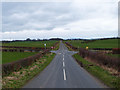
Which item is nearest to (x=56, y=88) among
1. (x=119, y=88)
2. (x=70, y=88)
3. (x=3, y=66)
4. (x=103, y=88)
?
(x=70, y=88)

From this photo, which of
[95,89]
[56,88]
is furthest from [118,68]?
[56,88]

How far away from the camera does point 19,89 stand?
9000 millimetres

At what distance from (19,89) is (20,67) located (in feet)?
26.4

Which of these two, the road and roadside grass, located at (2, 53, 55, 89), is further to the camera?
roadside grass, located at (2, 53, 55, 89)

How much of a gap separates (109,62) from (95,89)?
9621 millimetres

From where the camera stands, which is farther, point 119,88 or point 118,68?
point 118,68

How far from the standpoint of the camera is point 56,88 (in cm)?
923

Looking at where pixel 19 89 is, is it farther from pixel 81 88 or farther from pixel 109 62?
pixel 109 62

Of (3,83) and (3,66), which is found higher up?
(3,66)

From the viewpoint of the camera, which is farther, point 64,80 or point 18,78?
point 18,78

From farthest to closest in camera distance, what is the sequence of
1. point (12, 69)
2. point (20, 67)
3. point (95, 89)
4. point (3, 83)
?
point (20, 67) → point (12, 69) → point (3, 83) → point (95, 89)

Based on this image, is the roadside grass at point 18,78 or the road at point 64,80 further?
the roadside grass at point 18,78

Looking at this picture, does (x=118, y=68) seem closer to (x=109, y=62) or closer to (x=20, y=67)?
(x=109, y=62)

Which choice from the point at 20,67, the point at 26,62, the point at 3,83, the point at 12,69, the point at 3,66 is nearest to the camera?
the point at 3,83
